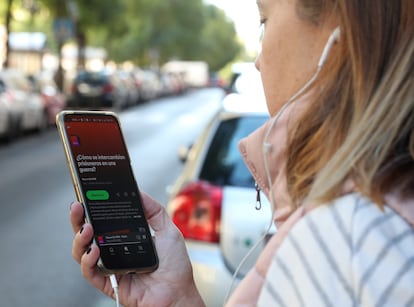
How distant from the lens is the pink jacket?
1.23 meters

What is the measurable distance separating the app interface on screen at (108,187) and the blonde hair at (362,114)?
722 mm

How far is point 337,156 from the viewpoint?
1218 millimetres

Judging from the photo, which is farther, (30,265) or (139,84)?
(139,84)

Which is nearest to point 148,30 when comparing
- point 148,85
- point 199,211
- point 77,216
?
point 148,85

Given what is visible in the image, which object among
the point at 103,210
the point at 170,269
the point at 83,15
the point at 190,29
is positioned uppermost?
the point at 103,210

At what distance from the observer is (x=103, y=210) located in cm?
198

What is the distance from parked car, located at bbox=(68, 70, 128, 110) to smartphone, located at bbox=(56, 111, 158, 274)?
103 ft

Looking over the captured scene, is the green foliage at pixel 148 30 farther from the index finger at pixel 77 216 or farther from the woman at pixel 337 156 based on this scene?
the woman at pixel 337 156

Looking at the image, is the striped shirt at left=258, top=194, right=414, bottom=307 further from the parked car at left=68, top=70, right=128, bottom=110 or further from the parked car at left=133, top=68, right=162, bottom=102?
the parked car at left=133, top=68, right=162, bottom=102

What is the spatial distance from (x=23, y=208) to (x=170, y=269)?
30.8ft

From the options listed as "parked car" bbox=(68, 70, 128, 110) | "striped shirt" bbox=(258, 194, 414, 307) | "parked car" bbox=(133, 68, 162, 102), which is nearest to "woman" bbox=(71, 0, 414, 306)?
"striped shirt" bbox=(258, 194, 414, 307)

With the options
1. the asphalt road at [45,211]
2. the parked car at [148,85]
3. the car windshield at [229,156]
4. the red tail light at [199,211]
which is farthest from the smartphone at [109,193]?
the parked car at [148,85]

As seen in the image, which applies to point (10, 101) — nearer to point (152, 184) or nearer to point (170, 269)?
point (152, 184)

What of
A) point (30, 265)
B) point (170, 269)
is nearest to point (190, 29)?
point (30, 265)
